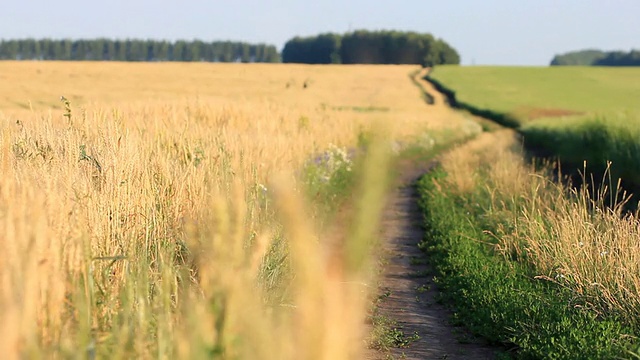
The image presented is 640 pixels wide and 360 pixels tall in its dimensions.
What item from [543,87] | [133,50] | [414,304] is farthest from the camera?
[133,50]

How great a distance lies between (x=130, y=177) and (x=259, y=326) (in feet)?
11.9

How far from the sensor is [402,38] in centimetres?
11275

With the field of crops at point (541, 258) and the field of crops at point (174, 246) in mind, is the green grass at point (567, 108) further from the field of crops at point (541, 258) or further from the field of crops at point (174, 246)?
the field of crops at point (174, 246)

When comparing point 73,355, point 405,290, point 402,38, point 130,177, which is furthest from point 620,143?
point 402,38

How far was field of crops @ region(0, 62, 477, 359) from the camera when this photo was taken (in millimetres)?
1655

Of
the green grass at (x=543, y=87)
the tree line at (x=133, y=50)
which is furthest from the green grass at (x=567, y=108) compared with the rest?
the tree line at (x=133, y=50)

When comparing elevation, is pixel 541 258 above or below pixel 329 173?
above

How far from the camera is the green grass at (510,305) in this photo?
5.41m

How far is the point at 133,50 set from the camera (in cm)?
13638

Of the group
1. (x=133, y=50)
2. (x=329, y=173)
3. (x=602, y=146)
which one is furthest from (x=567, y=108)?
(x=133, y=50)

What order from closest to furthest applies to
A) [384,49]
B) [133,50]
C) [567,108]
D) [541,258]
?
[541,258] → [567,108] → [384,49] → [133,50]

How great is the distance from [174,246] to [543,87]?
201 feet

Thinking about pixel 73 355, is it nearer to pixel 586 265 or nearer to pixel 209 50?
pixel 586 265

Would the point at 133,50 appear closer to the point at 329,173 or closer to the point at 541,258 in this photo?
the point at 329,173
